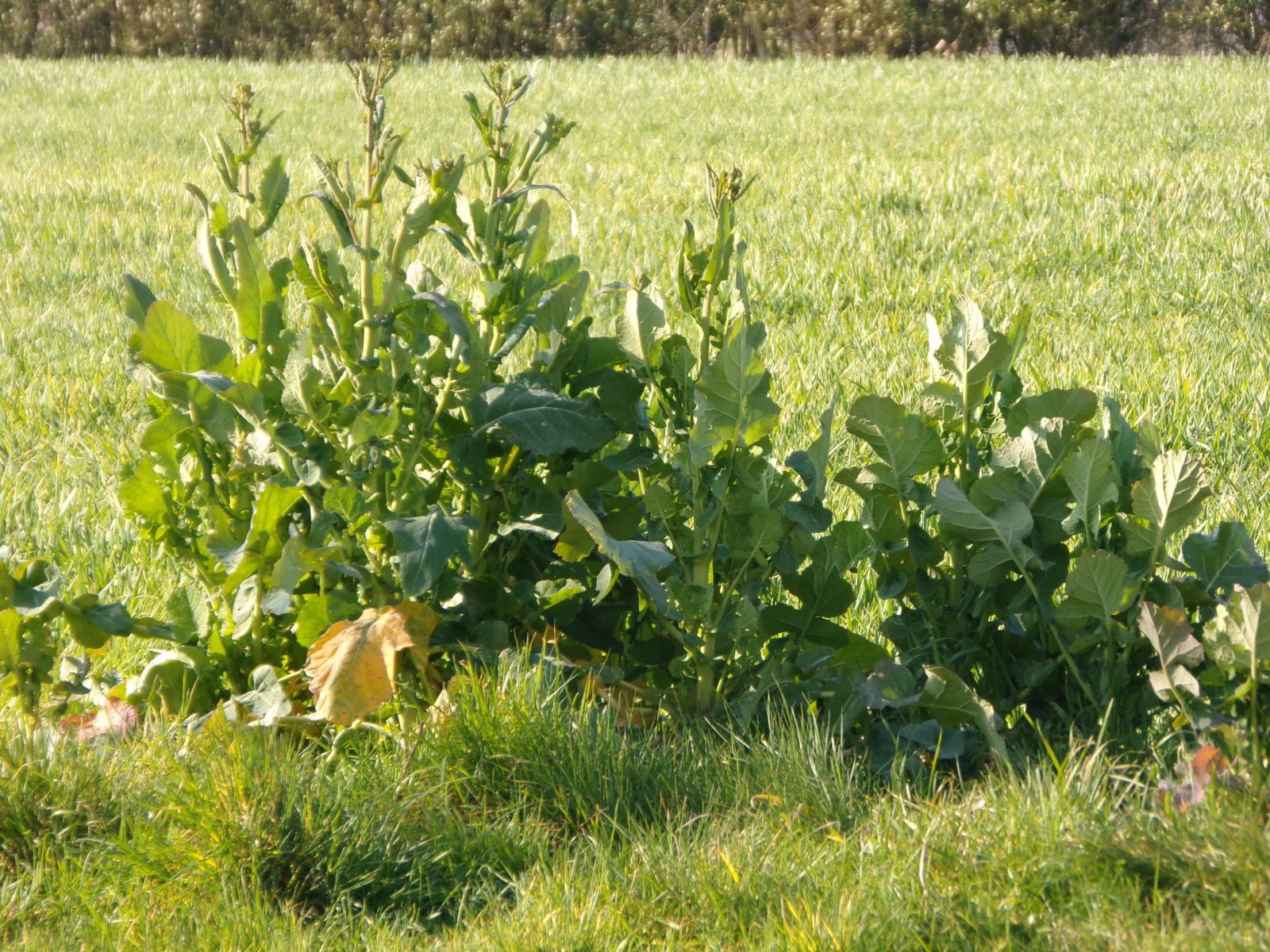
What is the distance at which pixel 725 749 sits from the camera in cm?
179

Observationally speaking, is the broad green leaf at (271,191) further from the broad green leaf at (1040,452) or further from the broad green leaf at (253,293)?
the broad green leaf at (1040,452)

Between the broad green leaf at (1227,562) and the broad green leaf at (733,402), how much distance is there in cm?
62

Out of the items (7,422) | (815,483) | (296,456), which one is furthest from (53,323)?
(815,483)

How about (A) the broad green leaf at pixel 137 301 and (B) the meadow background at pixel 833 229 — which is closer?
(A) the broad green leaf at pixel 137 301

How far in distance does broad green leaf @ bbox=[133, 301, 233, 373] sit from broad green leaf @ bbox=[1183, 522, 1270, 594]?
140 centimetres

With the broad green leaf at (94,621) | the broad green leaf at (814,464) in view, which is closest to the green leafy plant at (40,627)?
the broad green leaf at (94,621)

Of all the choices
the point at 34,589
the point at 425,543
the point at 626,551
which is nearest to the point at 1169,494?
the point at 626,551

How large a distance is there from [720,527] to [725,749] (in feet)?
1.04

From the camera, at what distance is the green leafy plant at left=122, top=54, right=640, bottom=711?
1781mm

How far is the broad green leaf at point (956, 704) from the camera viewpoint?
1710 mm

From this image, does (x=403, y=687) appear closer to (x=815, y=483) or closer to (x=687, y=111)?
(x=815, y=483)

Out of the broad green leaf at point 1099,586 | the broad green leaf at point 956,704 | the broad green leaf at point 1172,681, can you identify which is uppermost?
the broad green leaf at point 1099,586

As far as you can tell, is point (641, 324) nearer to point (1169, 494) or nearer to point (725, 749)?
point (725, 749)

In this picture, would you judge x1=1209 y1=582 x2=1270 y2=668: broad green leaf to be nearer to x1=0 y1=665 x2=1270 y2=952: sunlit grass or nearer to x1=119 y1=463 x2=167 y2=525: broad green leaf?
x1=0 y1=665 x2=1270 y2=952: sunlit grass
